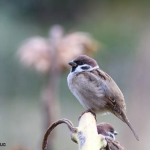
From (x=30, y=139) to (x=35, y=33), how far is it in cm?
468

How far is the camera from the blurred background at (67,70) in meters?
6.21

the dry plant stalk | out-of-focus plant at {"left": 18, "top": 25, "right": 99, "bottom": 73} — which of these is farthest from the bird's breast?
the dry plant stalk

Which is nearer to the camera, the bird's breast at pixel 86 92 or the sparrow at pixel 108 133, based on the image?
the sparrow at pixel 108 133

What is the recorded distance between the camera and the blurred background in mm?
6211

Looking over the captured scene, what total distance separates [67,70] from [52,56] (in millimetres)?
162

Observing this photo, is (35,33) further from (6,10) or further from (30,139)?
(30,139)

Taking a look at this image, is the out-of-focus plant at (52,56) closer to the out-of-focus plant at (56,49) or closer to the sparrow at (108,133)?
the out-of-focus plant at (56,49)

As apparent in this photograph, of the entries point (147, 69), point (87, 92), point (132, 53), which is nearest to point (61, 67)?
point (87, 92)

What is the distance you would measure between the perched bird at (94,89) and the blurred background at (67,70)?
65 cm

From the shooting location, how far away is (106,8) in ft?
41.0

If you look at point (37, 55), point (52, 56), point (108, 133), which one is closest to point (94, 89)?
point (108, 133)

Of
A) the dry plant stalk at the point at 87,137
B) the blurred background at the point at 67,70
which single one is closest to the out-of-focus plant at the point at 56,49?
the blurred background at the point at 67,70

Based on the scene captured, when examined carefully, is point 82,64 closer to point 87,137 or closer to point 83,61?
point 83,61

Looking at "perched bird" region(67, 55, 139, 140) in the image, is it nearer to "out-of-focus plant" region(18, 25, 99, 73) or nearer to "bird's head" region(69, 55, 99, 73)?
"bird's head" region(69, 55, 99, 73)
